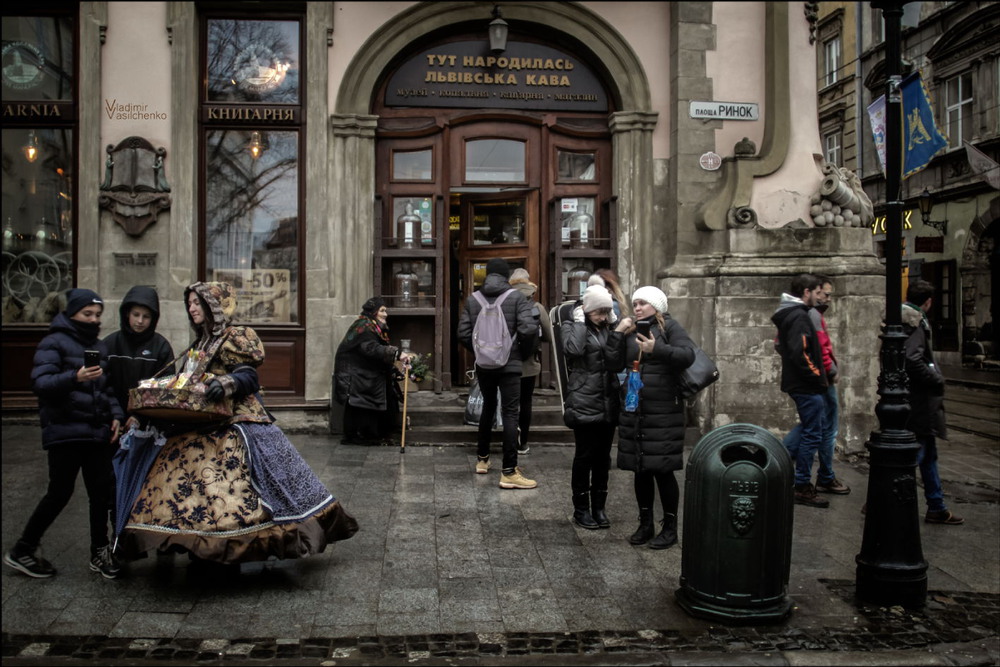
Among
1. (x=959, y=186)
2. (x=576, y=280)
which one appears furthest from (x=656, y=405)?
(x=959, y=186)

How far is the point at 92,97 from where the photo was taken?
33.3ft

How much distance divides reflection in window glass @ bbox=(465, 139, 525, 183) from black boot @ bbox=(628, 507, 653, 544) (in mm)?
5970

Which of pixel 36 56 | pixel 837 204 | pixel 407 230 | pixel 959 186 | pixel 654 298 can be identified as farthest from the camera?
pixel 959 186

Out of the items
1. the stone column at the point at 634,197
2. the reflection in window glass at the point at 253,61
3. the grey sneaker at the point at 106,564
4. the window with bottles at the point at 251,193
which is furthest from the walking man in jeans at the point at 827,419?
the reflection in window glass at the point at 253,61

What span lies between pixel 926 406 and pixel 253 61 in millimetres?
8132

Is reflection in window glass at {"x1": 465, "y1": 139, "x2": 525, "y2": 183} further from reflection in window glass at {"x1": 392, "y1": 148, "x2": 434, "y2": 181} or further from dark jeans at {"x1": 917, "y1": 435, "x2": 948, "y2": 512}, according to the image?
dark jeans at {"x1": 917, "y1": 435, "x2": 948, "y2": 512}

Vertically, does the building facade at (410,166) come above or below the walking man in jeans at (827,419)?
above

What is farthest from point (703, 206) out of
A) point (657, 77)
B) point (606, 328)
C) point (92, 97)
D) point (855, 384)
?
point (92, 97)

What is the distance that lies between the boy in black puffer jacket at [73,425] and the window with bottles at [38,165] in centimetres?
557

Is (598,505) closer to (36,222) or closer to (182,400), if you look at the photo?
(182,400)

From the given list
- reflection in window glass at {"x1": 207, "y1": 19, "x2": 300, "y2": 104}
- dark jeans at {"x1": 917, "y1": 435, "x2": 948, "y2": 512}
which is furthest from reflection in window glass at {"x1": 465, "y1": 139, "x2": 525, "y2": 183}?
dark jeans at {"x1": 917, "y1": 435, "x2": 948, "y2": 512}

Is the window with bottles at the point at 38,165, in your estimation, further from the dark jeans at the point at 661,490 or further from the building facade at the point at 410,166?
the dark jeans at the point at 661,490

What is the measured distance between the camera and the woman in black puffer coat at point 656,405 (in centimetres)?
599

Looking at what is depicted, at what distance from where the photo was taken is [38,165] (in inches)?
414
